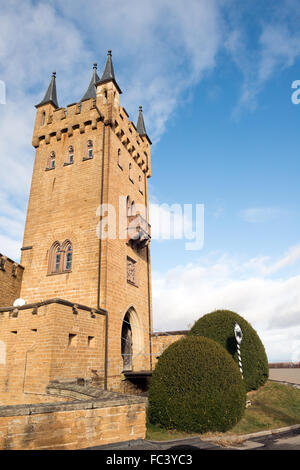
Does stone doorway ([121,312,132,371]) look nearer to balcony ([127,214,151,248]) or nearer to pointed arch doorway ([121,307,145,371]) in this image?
pointed arch doorway ([121,307,145,371])

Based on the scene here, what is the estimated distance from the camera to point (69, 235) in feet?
55.6

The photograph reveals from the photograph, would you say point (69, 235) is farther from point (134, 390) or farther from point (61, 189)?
point (134, 390)

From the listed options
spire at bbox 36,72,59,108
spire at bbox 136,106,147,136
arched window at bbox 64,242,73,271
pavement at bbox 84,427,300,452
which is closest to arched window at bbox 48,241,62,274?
arched window at bbox 64,242,73,271

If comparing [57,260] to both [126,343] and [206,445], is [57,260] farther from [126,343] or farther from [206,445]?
[206,445]

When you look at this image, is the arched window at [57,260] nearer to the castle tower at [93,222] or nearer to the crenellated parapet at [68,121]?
the castle tower at [93,222]

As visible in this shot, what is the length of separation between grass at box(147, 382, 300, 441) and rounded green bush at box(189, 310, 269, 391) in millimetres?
660

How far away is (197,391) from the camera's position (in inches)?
347

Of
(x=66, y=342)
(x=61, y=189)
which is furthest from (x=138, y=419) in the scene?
(x=61, y=189)

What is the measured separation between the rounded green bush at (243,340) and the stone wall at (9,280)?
30.9 feet

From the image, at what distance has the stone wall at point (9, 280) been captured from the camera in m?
15.6

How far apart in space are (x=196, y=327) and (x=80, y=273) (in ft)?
21.0

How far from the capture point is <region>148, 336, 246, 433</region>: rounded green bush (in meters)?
8.50

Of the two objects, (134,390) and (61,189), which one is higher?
(61,189)

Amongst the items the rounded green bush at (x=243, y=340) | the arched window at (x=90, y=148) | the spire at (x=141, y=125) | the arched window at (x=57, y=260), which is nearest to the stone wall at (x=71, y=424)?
the rounded green bush at (x=243, y=340)
